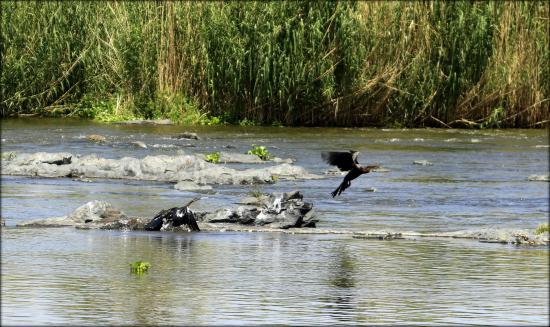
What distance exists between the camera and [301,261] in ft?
31.6

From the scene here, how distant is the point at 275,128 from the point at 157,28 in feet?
10.0

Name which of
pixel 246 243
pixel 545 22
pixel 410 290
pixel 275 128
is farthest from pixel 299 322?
pixel 545 22

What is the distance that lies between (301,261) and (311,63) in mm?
13737

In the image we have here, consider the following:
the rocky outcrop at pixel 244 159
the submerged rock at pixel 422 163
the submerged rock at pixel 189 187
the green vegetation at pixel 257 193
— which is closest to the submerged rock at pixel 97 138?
the rocky outcrop at pixel 244 159

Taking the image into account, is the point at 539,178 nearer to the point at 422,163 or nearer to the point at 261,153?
the point at 422,163

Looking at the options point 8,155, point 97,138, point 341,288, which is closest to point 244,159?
point 8,155

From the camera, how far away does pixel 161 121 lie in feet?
77.4

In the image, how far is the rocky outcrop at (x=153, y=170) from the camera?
15.3 metres

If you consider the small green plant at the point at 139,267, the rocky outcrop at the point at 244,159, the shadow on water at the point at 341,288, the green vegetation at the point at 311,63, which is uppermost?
the green vegetation at the point at 311,63

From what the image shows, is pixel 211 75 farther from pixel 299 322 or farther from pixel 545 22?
pixel 299 322

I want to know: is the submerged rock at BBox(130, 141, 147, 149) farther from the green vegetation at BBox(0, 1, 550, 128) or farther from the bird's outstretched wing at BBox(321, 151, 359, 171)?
the bird's outstretched wing at BBox(321, 151, 359, 171)

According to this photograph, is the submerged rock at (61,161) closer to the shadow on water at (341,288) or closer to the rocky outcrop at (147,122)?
the shadow on water at (341,288)

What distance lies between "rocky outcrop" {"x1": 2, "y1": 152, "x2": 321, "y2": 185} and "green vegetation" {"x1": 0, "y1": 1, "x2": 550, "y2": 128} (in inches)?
277

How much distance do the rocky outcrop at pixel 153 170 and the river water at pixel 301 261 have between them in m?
0.34
